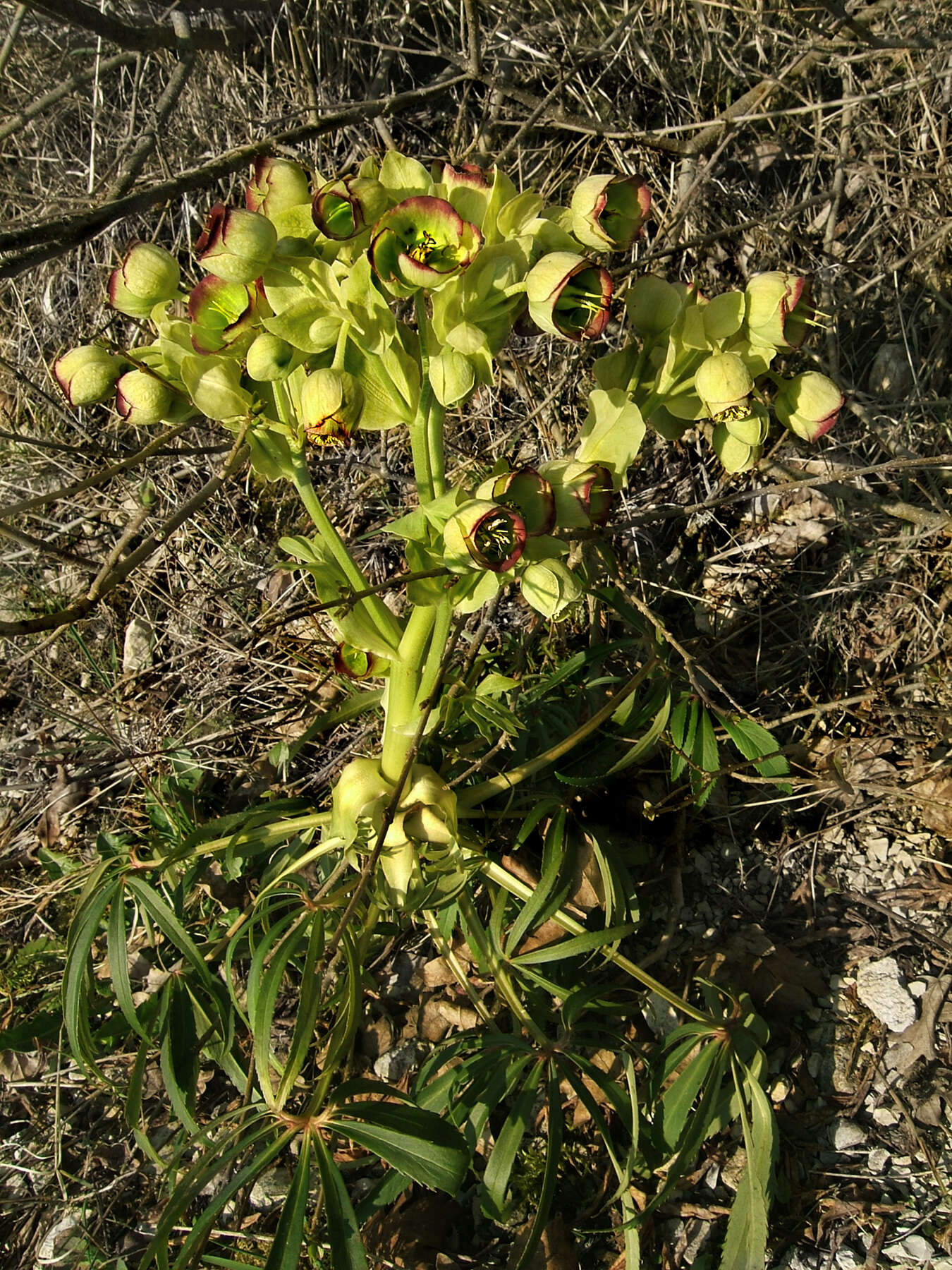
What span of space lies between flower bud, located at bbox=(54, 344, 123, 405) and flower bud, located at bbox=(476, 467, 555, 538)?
0.53 m

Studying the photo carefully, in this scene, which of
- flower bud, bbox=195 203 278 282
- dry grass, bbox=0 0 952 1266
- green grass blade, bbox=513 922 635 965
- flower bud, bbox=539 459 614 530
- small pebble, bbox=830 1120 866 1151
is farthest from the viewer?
dry grass, bbox=0 0 952 1266

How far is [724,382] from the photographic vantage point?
41.5 inches

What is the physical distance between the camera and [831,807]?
1.81 m

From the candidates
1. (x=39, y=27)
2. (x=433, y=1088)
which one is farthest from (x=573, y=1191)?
(x=39, y=27)

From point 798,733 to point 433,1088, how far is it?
103 cm

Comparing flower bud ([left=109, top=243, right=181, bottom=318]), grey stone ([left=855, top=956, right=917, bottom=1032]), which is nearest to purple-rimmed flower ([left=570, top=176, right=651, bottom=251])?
flower bud ([left=109, top=243, right=181, bottom=318])

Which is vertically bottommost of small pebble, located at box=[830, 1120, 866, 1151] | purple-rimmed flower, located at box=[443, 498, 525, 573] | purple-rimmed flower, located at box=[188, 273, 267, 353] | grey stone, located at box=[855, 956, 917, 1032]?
small pebble, located at box=[830, 1120, 866, 1151]

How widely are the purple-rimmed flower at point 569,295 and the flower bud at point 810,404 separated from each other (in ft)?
0.92

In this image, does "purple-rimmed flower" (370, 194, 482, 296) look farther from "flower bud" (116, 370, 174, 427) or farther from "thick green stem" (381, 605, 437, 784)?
"thick green stem" (381, 605, 437, 784)

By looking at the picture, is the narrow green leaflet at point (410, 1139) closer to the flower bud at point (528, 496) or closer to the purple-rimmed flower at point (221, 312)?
the flower bud at point (528, 496)

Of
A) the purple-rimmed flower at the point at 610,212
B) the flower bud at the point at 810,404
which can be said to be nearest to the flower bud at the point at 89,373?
the purple-rimmed flower at the point at 610,212

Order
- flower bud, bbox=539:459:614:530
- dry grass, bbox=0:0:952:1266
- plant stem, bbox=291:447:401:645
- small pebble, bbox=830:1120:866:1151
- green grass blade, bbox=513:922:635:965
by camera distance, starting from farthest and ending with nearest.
Answer: dry grass, bbox=0:0:952:1266, small pebble, bbox=830:1120:866:1151, green grass blade, bbox=513:922:635:965, plant stem, bbox=291:447:401:645, flower bud, bbox=539:459:614:530

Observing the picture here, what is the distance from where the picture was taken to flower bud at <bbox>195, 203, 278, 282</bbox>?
0.97 metres

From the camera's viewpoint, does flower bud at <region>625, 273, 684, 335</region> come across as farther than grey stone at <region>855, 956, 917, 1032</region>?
No
